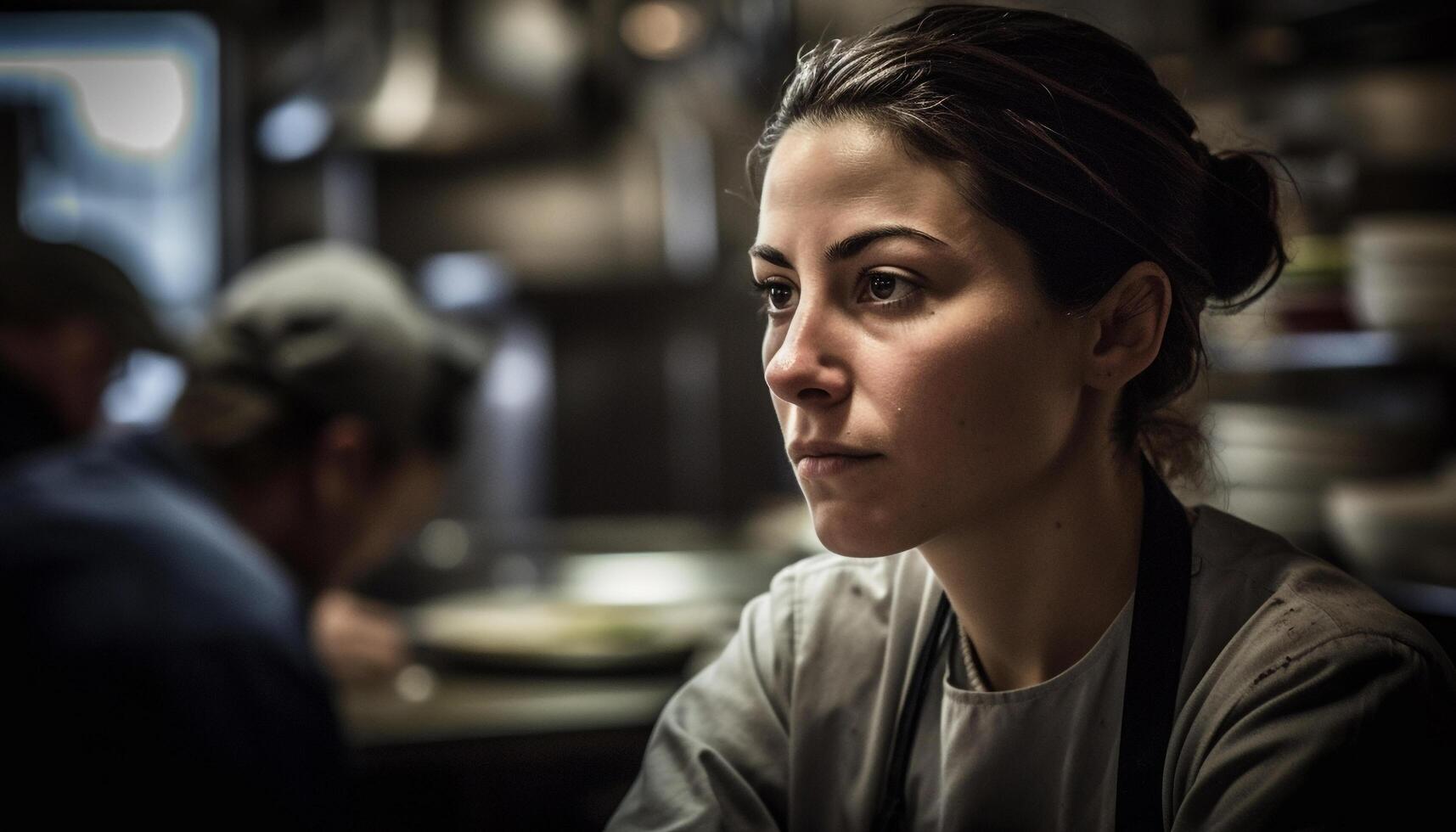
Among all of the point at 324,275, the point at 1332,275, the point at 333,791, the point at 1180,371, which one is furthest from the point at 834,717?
the point at 1332,275

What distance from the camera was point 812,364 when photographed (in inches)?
28.0

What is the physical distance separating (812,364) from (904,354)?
0.05 metres

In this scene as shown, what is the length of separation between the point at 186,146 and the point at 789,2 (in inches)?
85.5

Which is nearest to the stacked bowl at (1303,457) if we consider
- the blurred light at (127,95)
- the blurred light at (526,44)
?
the blurred light at (526,44)

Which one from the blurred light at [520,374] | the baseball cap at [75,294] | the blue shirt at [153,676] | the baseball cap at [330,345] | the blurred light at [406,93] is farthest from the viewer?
the blurred light at [520,374]

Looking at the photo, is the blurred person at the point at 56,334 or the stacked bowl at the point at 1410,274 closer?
the stacked bowl at the point at 1410,274

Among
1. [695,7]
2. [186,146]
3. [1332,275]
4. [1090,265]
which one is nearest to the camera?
[1090,265]

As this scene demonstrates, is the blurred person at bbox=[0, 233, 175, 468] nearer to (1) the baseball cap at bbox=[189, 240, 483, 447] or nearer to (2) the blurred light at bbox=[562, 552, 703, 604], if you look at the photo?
(1) the baseball cap at bbox=[189, 240, 483, 447]

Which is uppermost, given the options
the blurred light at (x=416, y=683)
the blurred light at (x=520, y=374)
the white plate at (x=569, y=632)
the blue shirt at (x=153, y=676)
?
the blue shirt at (x=153, y=676)

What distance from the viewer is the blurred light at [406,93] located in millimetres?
3363

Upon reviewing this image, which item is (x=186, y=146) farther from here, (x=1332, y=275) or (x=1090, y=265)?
(x=1090, y=265)

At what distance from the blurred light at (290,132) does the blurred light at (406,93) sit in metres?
0.25

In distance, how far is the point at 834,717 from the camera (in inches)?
33.8

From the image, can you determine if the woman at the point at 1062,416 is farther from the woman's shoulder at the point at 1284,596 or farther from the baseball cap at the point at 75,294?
the baseball cap at the point at 75,294
